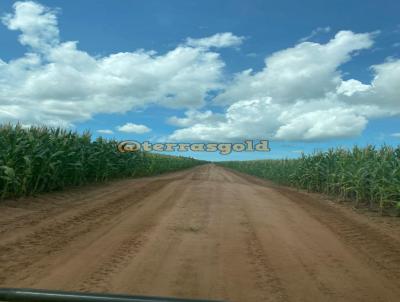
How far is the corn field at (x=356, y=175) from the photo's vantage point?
1470 cm

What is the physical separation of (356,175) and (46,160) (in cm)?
1008

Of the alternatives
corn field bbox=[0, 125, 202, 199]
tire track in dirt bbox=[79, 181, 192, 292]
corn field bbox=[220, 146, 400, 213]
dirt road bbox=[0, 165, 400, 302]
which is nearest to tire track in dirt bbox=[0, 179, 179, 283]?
dirt road bbox=[0, 165, 400, 302]

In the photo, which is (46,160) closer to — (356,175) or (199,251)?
(199,251)

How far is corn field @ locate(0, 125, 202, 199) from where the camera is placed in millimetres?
14102

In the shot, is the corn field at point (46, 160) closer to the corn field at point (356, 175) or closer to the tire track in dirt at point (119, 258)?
the tire track in dirt at point (119, 258)

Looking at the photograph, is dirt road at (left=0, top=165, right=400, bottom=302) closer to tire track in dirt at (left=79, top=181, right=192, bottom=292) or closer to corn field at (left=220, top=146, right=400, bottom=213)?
tire track in dirt at (left=79, top=181, right=192, bottom=292)

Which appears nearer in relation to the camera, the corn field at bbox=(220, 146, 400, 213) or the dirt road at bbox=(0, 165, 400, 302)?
the dirt road at bbox=(0, 165, 400, 302)

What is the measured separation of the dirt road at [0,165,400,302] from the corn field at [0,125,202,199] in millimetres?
1341

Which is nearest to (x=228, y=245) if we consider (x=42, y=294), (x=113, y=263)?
(x=113, y=263)

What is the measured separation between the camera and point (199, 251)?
25.3 ft

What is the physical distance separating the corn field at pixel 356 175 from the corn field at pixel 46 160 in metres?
9.75

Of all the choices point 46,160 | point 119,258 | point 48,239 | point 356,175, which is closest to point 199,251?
point 119,258

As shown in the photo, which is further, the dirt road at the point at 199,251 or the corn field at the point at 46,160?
the corn field at the point at 46,160

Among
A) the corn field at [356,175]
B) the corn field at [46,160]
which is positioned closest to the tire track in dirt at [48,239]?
the corn field at [46,160]
